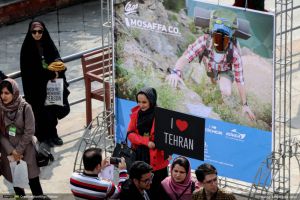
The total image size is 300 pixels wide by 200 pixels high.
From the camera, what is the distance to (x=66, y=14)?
57.0 feet

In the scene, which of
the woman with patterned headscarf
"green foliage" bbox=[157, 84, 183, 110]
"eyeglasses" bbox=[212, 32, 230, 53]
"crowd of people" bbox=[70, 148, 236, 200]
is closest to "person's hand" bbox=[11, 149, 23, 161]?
the woman with patterned headscarf

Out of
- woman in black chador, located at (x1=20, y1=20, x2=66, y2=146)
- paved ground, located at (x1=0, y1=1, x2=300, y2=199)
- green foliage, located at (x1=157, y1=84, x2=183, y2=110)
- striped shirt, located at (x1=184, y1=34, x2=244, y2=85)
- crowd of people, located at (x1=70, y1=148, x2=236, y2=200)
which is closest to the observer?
crowd of people, located at (x1=70, y1=148, x2=236, y2=200)

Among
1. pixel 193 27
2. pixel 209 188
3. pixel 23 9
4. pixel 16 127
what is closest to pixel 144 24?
pixel 193 27

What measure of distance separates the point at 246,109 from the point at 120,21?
173 centimetres

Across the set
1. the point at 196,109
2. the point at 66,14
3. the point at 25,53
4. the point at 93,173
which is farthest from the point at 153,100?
the point at 66,14

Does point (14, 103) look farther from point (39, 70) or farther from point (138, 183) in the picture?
point (138, 183)

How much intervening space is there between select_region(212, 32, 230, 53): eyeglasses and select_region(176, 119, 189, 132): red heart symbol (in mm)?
793

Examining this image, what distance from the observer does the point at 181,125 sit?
387 inches

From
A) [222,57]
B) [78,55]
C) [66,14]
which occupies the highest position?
[222,57]

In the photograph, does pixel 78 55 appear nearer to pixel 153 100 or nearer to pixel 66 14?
pixel 153 100

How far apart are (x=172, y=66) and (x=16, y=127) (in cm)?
173

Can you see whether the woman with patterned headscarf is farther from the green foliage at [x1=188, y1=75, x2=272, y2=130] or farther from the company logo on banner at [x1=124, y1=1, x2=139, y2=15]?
the green foliage at [x1=188, y1=75, x2=272, y2=130]

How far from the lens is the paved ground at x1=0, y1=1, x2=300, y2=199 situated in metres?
11.2

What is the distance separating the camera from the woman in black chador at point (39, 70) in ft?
38.0
